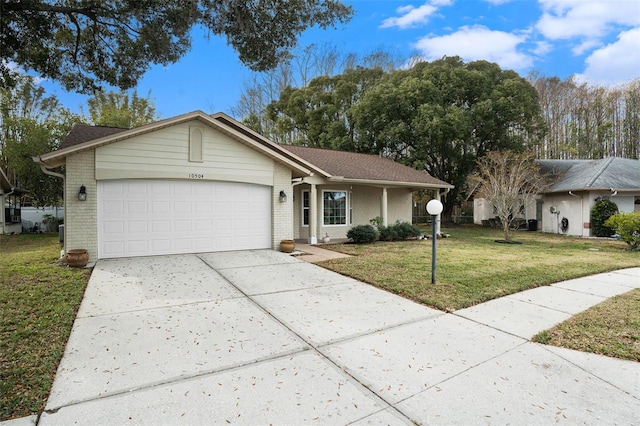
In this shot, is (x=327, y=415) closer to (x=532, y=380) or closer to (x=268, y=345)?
(x=268, y=345)

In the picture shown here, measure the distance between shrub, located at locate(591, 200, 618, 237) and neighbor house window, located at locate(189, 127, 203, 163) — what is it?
1885 centimetres

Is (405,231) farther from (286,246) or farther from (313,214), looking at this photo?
(286,246)

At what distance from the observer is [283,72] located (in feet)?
92.3

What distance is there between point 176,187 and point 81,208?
2258mm

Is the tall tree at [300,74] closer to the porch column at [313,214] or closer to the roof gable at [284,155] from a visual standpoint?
the roof gable at [284,155]

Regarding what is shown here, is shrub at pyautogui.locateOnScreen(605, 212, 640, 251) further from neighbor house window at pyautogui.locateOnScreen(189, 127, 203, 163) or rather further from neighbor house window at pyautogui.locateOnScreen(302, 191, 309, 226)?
neighbor house window at pyautogui.locateOnScreen(189, 127, 203, 163)

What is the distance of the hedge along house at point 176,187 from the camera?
27.2 ft

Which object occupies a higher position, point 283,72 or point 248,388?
point 283,72

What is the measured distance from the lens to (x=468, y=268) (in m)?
8.38

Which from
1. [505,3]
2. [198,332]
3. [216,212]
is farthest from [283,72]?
[198,332]

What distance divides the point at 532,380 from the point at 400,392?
1354mm

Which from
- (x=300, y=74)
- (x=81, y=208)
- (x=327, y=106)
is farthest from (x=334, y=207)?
(x=300, y=74)

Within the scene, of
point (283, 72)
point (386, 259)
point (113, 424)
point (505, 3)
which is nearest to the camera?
point (113, 424)

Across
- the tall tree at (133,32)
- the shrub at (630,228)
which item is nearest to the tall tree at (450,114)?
the shrub at (630,228)
